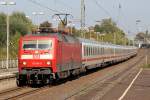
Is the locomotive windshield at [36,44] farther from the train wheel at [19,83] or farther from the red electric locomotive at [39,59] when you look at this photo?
the train wheel at [19,83]

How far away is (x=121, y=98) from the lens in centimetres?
2053

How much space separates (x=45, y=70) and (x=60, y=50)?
1.88 m

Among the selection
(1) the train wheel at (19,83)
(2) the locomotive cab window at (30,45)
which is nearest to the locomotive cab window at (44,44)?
(2) the locomotive cab window at (30,45)

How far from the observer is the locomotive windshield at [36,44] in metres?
26.9

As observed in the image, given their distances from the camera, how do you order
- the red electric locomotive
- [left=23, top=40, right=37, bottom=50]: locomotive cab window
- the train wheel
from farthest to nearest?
the train wheel, [left=23, top=40, right=37, bottom=50]: locomotive cab window, the red electric locomotive

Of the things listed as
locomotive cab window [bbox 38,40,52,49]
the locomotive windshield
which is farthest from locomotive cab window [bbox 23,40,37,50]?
locomotive cab window [bbox 38,40,52,49]

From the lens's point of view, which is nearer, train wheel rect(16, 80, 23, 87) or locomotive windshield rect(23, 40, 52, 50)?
locomotive windshield rect(23, 40, 52, 50)

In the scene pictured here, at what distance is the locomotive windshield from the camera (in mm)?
26906

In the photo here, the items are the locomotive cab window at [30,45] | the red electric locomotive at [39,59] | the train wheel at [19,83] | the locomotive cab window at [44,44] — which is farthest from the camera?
the train wheel at [19,83]

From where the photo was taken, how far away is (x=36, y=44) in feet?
88.8

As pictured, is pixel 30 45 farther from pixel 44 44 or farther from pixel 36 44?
pixel 44 44

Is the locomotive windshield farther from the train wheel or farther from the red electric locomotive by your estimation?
the train wheel

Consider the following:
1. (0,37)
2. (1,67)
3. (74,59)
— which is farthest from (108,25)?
(74,59)

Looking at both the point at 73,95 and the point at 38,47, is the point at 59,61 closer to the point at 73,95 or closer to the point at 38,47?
the point at 38,47
